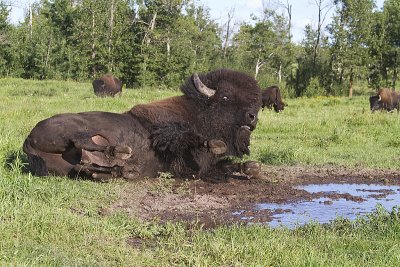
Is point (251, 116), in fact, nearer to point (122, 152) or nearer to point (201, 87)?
point (201, 87)

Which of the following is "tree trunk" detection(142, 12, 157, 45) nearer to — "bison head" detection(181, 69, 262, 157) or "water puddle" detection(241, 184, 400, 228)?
"bison head" detection(181, 69, 262, 157)

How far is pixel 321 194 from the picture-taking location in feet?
23.8

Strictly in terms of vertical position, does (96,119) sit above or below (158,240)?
above

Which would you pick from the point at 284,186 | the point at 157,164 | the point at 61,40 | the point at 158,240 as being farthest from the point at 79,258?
the point at 61,40

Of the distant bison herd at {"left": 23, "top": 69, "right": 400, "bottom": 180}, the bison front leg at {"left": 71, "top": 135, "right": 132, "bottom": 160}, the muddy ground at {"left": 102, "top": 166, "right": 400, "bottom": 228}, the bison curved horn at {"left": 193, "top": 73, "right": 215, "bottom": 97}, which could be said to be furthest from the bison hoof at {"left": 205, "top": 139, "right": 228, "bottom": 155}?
the bison front leg at {"left": 71, "top": 135, "right": 132, "bottom": 160}

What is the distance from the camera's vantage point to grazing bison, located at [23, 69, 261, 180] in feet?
23.1

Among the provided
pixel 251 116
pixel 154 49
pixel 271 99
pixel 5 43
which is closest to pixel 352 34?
pixel 154 49

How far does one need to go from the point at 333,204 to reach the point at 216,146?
1742 mm

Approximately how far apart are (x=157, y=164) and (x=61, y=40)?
125ft

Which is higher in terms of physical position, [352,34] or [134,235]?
[352,34]

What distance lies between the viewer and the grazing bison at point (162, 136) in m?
7.04

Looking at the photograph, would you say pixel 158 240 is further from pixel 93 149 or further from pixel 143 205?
pixel 93 149

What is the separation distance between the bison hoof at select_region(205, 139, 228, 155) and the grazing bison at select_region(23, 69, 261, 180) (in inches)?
0.5

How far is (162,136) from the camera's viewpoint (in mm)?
7418
